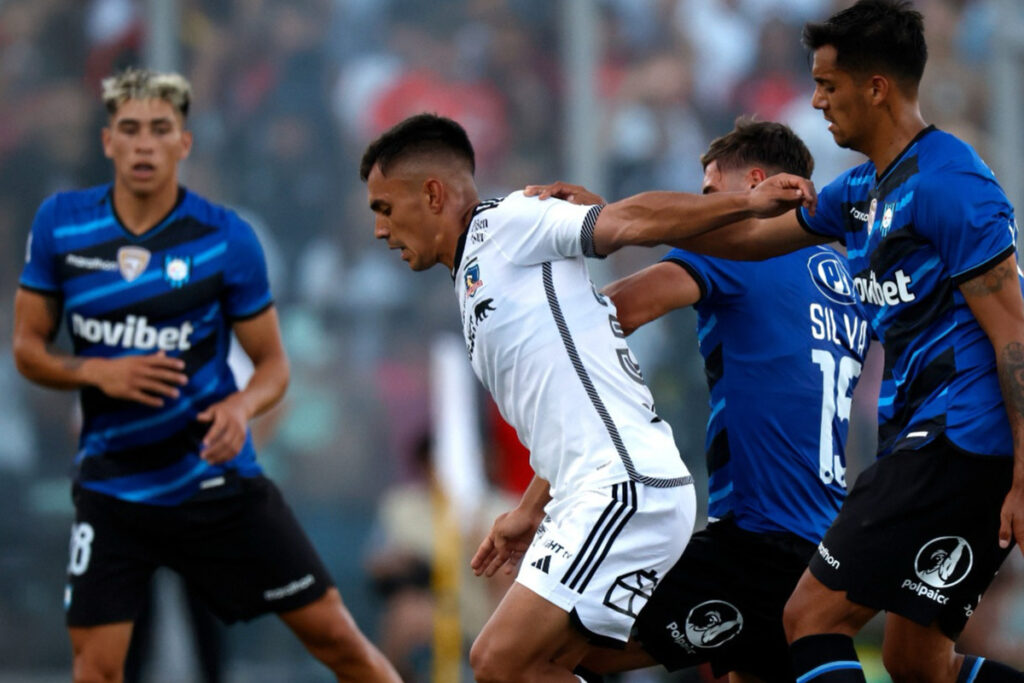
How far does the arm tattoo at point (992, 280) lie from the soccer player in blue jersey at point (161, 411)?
9.18 ft

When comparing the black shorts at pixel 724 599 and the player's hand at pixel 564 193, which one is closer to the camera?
the player's hand at pixel 564 193

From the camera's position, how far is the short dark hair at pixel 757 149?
4910mm

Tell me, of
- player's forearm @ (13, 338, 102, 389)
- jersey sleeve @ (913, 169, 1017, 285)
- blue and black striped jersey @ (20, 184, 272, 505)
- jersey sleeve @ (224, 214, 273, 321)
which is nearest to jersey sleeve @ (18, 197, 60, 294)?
blue and black striped jersey @ (20, 184, 272, 505)

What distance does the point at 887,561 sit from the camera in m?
4.03

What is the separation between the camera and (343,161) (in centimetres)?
877

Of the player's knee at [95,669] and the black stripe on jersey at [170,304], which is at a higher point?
the black stripe on jersey at [170,304]

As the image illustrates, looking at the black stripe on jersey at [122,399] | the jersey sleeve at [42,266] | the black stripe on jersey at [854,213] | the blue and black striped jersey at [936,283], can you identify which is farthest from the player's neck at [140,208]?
the blue and black striped jersey at [936,283]

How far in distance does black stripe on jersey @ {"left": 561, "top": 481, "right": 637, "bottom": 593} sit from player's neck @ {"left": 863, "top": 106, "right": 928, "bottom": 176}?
4.16 feet

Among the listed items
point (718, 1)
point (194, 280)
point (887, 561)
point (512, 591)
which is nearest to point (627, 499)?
point (512, 591)

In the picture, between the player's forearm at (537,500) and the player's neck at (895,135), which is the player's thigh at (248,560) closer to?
the player's forearm at (537,500)

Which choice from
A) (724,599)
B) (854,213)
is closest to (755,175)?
(854,213)

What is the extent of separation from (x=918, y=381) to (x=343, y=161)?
5236 mm

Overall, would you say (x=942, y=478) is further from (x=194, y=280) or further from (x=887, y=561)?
(x=194, y=280)

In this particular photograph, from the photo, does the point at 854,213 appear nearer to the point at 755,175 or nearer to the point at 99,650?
the point at 755,175
